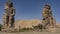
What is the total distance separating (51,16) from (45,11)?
121 centimetres

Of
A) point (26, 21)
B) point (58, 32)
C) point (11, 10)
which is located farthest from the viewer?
point (26, 21)

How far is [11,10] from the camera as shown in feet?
77.6

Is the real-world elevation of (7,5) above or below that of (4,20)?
above

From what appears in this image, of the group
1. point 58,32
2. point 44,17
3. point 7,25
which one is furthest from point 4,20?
point 58,32

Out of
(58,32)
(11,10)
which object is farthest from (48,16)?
(58,32)

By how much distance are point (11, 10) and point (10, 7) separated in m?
0.62

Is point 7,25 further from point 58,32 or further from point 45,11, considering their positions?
point 58,32

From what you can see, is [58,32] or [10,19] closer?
[58,32]

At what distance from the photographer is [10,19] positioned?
23.8m

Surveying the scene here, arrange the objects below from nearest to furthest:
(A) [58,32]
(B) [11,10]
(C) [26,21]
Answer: (A) [58,32], (B) [11,10], (C) [26,21]

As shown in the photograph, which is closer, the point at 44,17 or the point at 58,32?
the point at 58,32

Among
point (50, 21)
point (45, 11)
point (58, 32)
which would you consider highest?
point (45, 11)

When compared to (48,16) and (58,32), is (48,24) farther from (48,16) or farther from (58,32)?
(58,32)

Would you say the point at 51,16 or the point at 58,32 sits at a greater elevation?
the point at 51,16
